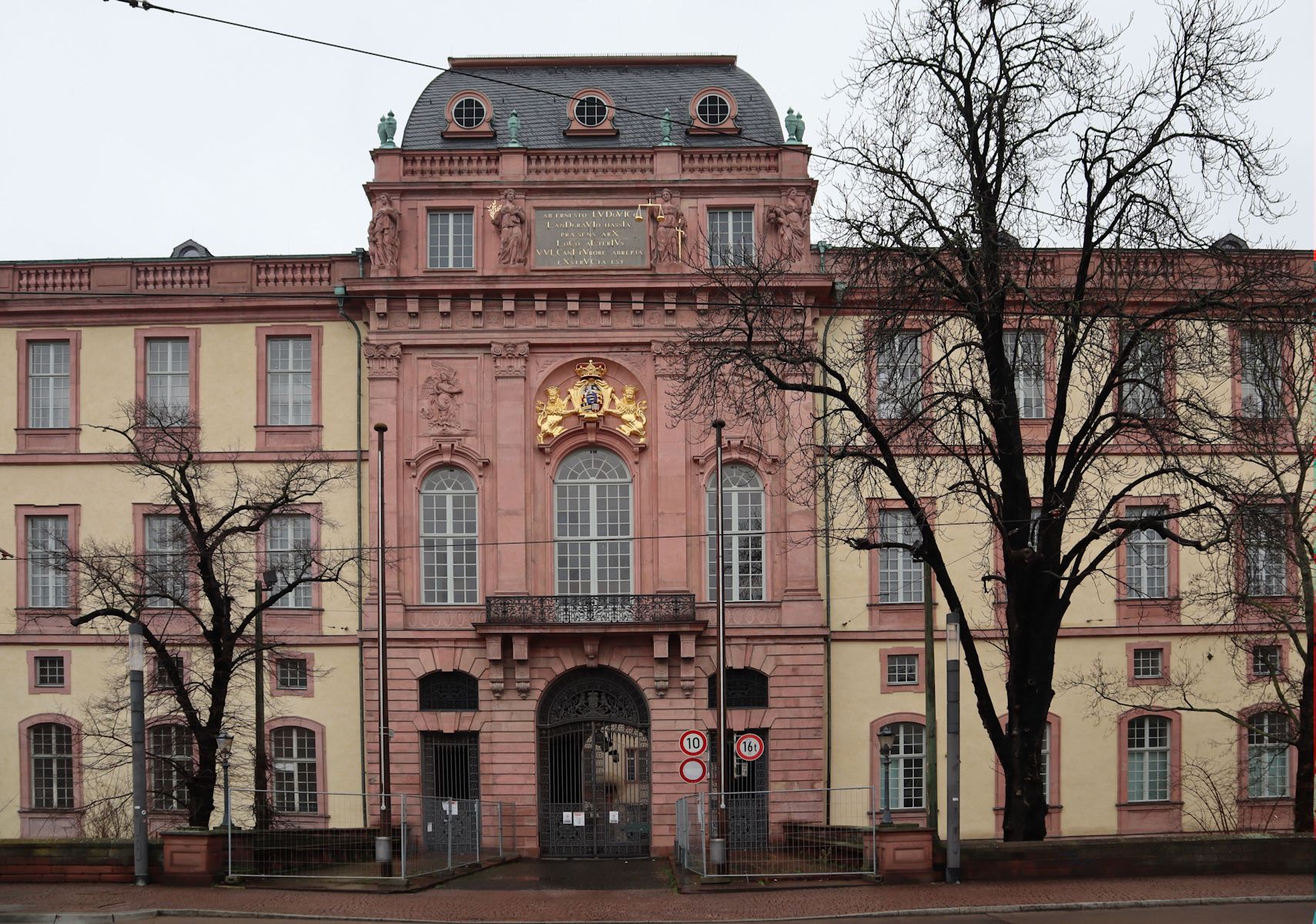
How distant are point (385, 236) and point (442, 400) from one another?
157 inches

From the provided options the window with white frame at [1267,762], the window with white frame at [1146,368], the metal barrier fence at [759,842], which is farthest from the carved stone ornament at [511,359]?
the window with white frame at [1267,762]

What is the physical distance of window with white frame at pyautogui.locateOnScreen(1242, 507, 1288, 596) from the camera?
928 inches

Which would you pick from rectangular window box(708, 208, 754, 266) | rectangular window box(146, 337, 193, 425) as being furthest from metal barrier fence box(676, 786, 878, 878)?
rectangular window box(146, 337, 193, 425)

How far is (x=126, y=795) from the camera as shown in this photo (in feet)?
116

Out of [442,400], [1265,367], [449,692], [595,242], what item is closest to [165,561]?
[449,692]

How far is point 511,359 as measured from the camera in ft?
126

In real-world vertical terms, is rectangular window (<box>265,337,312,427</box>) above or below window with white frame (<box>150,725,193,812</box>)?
above

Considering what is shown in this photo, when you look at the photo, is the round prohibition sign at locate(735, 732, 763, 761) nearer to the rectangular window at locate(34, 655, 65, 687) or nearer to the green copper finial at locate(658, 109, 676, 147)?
the green copper finial at locate(658, 109, 676, 147)

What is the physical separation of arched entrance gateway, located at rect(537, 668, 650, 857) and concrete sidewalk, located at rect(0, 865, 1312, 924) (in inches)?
464

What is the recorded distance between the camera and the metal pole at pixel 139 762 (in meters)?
25.7

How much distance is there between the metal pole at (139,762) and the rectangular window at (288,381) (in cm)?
1222

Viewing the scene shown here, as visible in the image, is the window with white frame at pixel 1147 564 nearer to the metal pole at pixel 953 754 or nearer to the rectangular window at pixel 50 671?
the metal pole at pixel 953 754

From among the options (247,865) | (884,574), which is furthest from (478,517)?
(247,865)

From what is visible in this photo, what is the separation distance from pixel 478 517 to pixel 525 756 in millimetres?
5520
